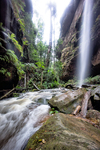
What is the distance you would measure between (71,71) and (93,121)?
1300 cm

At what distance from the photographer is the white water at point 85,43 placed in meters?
10.2

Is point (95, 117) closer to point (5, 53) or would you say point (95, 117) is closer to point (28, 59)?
point (5, 53)

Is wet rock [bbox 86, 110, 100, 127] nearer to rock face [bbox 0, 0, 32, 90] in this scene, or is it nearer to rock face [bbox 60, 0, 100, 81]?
rock face [bbox 0, 0, 32, 90]

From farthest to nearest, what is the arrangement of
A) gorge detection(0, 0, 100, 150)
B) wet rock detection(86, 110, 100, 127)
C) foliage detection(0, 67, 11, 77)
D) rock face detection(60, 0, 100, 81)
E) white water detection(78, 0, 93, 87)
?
1. white water detection(78, 0, 93, 87)
2. rock face detection(60, 0, 100, 81)
3. foliage detection(0, 67, 11, 77)
4. wet rock detection(86, 110, 100, 127)
5. gorge detection(0, 0, 100, 150)

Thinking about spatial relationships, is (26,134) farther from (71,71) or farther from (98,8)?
(98,8)

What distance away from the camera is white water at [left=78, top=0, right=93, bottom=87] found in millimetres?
10181

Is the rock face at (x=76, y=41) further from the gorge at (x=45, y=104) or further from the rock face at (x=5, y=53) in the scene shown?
the rock face at (x=5, y=53)

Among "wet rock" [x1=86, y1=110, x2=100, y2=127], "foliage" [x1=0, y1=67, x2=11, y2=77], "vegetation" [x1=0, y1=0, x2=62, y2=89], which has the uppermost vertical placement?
"vegetation" [x1=0, y1=0, x2=62, y2=89]

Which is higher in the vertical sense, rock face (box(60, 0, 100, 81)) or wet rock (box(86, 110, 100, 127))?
rock face (box(60, 0, 100, 81))

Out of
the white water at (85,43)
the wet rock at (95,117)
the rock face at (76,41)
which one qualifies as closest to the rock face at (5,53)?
the wet rock at (95,117)

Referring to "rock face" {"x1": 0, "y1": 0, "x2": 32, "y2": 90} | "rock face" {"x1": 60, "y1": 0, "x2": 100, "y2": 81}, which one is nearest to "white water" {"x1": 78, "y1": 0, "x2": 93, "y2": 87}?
"rock face" {"x1": 60, "y1": 0, "x2": 100, "y2": 81}

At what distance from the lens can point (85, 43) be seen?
1023 cm

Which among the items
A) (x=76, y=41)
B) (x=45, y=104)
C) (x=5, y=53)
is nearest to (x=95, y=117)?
(x=45, y=104)

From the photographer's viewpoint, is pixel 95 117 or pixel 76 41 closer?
pixel 95 117
